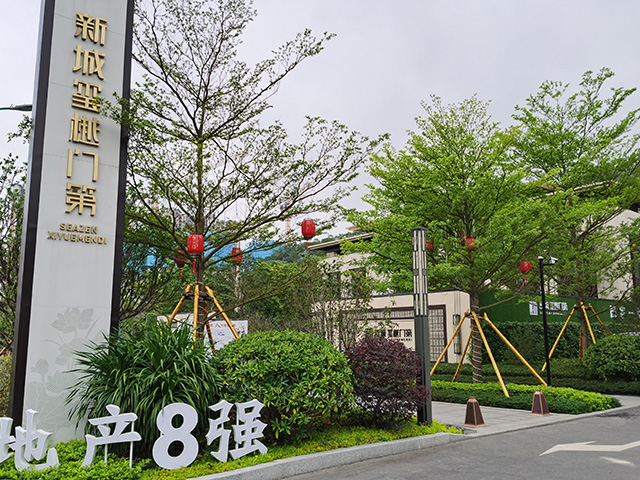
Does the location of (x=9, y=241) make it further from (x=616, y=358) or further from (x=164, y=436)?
(x=616, y=358)

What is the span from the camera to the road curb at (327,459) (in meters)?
6.10

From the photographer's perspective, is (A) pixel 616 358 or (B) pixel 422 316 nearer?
(B) pixel 422 316

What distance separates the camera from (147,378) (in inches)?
252

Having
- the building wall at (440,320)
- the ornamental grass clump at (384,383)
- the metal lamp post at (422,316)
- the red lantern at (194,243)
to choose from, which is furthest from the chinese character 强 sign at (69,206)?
the building wall at (440,320)

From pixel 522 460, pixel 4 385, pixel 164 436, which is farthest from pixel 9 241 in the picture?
pixel 522 460

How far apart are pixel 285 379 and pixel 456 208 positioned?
30.0 ft

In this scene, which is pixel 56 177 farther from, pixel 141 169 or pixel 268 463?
pixel 268 463

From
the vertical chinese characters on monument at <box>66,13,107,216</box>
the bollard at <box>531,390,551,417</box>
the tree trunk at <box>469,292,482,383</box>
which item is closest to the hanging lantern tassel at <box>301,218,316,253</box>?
the vertical chinese characters on monument at <box>66,13,107,216</box>

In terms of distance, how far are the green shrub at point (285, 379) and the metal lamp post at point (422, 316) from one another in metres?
2.02

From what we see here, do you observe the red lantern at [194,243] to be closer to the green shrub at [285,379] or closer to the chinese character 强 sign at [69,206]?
the chinese character 强 sign at [69,206]

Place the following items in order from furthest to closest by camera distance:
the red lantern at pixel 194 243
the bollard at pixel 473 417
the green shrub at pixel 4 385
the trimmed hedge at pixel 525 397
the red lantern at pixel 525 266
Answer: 1. the red lantern at pixel 525 266
2. the trimmed hedge at pixel 525 397
3. the bollard at pixel 473 417
4. the red lantern at pixel 194 243
5. the green shrub at pixel 4 385

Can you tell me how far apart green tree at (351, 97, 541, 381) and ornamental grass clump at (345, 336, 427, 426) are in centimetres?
570

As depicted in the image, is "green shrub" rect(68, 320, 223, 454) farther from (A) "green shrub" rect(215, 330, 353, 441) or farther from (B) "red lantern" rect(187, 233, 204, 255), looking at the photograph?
(B) "red lantern" rect(187, 233, 204, 255)

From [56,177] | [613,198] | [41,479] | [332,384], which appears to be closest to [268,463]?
[332,384]
